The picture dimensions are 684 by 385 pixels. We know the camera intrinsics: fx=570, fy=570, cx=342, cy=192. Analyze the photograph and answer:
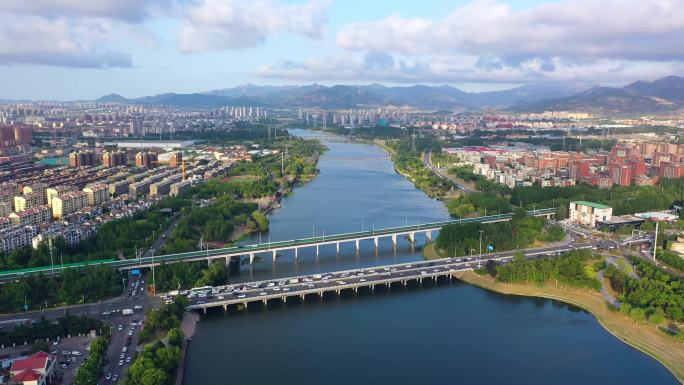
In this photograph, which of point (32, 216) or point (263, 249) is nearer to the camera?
point (263, 249)

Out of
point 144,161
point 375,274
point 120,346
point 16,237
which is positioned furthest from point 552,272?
point 144,161

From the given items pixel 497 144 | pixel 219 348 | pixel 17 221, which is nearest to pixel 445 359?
pixel 219 348

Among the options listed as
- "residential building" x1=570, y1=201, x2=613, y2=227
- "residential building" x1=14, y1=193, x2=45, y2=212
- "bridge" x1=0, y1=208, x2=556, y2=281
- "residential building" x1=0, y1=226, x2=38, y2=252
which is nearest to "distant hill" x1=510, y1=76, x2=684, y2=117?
"residential building" x1=570, y1=201, x2=613, y2=227

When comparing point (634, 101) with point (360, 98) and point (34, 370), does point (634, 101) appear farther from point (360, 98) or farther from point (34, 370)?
point (34, 370)

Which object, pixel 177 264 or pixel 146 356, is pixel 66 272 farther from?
pixel 146 356

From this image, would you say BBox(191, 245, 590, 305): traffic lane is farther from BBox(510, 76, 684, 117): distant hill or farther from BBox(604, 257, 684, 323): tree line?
BBox(510, 76, 684, 117): distant hill

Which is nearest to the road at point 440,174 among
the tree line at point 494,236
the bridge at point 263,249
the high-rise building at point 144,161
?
the bridge at point 263,249
